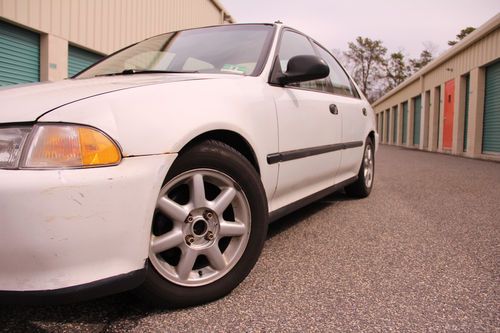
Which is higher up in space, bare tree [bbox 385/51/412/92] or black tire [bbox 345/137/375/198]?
bare tree [bbox 385/51/412/92]

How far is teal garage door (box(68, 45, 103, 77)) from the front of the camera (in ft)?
27.2

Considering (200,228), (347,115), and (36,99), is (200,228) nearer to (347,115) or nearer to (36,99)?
(36,99)

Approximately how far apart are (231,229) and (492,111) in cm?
1296

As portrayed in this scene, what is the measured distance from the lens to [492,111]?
480 inches

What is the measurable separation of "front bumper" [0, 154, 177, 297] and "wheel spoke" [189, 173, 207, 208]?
261 mm

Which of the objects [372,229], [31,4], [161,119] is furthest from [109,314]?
[31,4]

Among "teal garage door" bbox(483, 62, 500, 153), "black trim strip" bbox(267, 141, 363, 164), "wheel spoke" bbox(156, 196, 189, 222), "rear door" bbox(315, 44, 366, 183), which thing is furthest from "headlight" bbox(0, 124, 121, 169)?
"teal garage door" bbox(483, 62, 500, 153)

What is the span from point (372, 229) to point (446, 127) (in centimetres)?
1497

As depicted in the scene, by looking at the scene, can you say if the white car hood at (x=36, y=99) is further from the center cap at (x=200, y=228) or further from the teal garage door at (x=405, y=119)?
the teal garage door at (x=405, y=119)

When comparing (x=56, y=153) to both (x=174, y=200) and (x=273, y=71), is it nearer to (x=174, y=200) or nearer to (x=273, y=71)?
(x=174, y=200)

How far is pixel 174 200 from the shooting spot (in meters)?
1.69

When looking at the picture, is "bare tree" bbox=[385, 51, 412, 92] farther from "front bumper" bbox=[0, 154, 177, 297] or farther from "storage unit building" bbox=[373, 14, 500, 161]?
"front bumper" bbox=[0, 154, 177, 297]

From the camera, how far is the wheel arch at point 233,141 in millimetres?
1725

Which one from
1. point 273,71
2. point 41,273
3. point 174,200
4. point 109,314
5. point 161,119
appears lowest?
point 109,314
